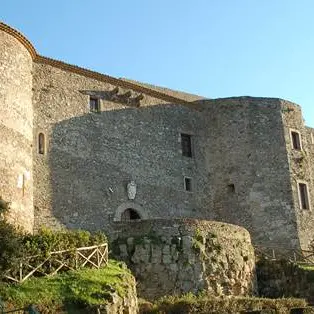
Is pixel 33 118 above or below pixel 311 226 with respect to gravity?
above

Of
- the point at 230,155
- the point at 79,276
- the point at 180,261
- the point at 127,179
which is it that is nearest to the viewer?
the point at 79,276

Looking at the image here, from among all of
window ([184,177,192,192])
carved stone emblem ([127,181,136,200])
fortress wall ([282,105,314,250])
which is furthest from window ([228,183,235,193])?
carved stone emblem ([127,181,136,200])

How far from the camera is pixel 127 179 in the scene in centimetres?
3384

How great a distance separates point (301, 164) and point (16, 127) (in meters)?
17.1

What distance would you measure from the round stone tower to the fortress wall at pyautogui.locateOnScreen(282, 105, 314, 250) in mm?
14980

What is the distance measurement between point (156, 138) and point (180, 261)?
1095 centimetres

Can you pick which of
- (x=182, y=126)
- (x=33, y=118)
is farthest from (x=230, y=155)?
(x=33, y=118)

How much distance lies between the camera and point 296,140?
39.8 meters

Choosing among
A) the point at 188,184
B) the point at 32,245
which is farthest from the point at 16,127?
the point at 188,184

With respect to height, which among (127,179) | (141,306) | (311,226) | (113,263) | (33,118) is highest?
(33,118)

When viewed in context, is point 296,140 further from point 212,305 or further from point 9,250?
point 9,250

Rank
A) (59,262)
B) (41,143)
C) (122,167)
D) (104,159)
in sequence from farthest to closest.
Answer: (122,167) → (104,159) → (41,143) → (59,262)

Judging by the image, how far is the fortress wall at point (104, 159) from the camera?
31000 mm

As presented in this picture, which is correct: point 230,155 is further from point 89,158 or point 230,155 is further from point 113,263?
point 113,263
